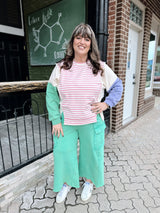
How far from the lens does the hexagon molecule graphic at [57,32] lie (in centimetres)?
332

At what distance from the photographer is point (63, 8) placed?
3.17 metres

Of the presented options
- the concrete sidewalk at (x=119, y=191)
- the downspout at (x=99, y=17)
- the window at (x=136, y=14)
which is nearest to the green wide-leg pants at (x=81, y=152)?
the concrete sidewalk at (x=119, y=191)

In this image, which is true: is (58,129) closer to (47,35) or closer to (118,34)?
(118,34)

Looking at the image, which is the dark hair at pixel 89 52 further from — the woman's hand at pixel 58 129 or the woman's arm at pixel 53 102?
the woman's hand at pixel 58 129

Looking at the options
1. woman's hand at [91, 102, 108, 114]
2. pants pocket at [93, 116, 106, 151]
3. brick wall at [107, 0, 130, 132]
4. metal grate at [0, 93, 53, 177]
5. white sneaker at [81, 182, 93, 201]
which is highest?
brick wall at [107, 0, 130, 132]

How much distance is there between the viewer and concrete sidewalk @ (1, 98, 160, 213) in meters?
1.74

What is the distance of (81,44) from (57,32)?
2.33m

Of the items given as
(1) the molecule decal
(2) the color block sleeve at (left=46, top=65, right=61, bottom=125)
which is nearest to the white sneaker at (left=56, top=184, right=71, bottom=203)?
(2) the color block sleeve at (left=46, top=65, right=61, bottom=125)

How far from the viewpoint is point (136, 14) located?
3658mm

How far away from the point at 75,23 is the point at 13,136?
2.61 metres

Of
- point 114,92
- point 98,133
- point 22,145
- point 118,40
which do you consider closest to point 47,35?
point 118,40

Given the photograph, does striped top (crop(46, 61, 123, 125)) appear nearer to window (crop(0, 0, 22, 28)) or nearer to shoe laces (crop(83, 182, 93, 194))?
shoe laces (crop(83, 182, 93, 194))

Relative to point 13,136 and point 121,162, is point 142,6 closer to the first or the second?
point 121,162

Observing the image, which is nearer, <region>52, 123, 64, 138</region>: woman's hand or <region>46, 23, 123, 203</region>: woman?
<region>46, 23, 123, 203</region>: woman
